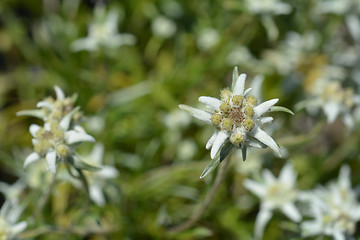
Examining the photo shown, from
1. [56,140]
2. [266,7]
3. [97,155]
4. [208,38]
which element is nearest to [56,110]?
[56,140]

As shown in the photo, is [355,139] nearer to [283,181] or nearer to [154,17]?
[283,181]

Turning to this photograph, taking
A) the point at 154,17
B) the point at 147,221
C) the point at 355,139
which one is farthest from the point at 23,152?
the point at 355,139

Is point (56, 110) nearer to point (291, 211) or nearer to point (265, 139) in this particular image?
point (265, 139)

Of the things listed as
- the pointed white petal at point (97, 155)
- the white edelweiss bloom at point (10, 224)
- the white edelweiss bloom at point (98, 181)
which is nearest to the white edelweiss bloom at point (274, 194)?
the white edelweiss bloom at point (98, 181)

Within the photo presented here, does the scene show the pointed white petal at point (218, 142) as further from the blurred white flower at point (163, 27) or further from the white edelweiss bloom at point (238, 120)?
the blurred white flower at point (163, 27)

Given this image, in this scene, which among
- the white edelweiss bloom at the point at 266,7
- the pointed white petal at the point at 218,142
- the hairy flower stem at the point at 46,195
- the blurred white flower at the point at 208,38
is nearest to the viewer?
the pointed white petal at the point at 218,142

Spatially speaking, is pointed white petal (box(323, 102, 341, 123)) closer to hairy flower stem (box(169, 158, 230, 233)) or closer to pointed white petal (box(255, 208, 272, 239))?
pointed white petal (box(255, 208, 272, 239))

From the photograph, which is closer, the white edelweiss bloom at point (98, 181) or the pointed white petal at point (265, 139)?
the pointed white petal at point (265, 139)

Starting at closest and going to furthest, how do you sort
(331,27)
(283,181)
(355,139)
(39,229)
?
(39,229)
(283,181)
(355,139)
(331,27)
